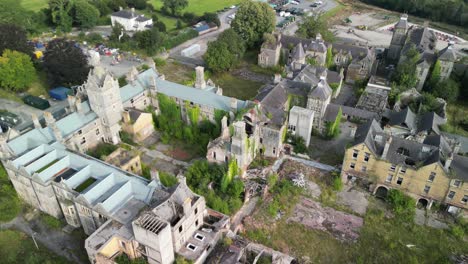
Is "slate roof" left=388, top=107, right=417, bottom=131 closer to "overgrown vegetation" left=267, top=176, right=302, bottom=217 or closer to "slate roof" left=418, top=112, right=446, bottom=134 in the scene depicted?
"slate roof" left=418, top=112, right=446, bottom=134

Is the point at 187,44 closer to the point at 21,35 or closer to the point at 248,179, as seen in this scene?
the point at 21,35

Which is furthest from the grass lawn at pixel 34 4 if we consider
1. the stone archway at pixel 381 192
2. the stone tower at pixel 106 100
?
the stone archway at pixel 381 192

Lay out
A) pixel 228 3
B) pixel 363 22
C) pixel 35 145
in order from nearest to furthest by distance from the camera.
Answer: pixel 35 145 < pixel 363 22 < pixel 228 3

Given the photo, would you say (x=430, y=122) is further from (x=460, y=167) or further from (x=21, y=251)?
(x=21, y=251)

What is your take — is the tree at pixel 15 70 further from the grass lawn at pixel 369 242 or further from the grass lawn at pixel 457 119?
the grass lawn at pixel 457 119

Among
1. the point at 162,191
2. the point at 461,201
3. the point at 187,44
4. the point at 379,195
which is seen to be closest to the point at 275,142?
the point at 379,195

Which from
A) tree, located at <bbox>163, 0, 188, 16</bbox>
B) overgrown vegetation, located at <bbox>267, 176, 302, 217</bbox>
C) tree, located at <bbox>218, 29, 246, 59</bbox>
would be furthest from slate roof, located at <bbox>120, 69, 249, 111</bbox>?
tree, located at <bbox>163, 0, 188, 16</bbox>
